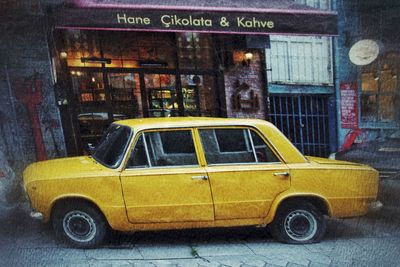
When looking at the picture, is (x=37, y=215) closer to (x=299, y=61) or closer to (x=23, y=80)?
(x=23, y=80)

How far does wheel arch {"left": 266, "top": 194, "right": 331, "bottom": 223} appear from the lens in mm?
3627

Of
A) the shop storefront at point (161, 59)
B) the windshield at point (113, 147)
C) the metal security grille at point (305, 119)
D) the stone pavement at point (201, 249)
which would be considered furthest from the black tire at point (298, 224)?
the metal security grille at point (305, 119)

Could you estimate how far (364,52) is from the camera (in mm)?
7137

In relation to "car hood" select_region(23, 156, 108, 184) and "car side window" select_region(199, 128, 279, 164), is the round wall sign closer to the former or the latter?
"car side window" select_region(199, 128, 279, 164)

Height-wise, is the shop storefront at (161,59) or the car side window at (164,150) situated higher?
the shop storefront at (161,59)

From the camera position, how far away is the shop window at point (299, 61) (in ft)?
25.4

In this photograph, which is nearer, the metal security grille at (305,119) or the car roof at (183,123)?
the car roof at (183,123)

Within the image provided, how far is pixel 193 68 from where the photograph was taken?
23.9ft

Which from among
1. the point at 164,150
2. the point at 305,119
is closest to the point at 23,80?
the point at 164,150

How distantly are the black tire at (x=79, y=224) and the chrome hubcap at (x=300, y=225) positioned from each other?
2095 millimetres

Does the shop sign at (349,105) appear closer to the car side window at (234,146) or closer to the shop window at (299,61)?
the shop window at (299,61)

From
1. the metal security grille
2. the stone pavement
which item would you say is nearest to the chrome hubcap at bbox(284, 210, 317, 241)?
the stone pavement

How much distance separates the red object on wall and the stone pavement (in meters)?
1.59

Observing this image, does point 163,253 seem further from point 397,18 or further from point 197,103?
point 397,18
